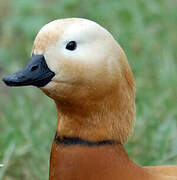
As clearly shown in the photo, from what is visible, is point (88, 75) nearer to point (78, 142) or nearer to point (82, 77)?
point (82, 77)

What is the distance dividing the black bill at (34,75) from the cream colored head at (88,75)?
17 millimetres

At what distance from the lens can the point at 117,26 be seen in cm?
451

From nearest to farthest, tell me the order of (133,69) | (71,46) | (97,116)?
(71,46) → (97,116) → (133,69)

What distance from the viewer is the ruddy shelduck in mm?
2010

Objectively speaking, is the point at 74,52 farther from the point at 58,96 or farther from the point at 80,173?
the point at 80,173

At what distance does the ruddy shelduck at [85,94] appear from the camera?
201 cm

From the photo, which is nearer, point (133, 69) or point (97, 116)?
point (97, 116)

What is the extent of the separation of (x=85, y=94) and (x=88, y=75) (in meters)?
0.08

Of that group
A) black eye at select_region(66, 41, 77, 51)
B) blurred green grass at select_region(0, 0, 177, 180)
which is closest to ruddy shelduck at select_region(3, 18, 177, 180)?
black eye at select_region(66, 41, 77, 51)

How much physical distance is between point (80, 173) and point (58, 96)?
0.30 meters

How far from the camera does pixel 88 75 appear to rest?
6.68 feet

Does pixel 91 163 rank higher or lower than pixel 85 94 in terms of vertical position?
lower

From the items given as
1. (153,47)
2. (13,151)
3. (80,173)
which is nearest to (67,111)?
(80,173)

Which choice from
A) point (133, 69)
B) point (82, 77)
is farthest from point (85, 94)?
point (133, 69)
